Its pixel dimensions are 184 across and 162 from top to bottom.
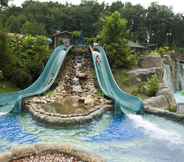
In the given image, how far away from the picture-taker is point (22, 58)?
21.6m

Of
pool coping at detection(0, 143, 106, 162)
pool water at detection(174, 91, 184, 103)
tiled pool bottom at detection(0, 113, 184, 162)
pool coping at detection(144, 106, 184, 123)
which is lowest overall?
pool water at detection(174, 91, 184, 103)

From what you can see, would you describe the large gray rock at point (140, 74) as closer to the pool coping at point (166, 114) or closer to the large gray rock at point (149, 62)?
the large gray rock at point (149, 62)

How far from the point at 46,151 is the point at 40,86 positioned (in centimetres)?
1113

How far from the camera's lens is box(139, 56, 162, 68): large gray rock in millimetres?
27916

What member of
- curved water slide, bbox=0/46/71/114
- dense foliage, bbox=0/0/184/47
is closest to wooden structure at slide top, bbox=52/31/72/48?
curved water slide, bbox=0/46/71/114

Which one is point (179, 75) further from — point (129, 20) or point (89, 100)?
point (129, 20)

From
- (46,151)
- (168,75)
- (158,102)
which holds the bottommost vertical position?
(158,102)

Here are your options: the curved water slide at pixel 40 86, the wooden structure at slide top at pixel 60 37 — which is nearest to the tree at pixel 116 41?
the curved water slide at pixel 40 86

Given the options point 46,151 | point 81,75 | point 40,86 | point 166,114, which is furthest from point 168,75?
point 46,151

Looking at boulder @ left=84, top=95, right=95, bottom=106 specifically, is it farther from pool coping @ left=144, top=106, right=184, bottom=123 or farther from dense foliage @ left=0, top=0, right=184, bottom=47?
dense foliage @ left=0, top=0, right=184, bottom=47

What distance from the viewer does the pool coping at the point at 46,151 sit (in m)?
7.25

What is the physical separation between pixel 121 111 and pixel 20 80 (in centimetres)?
770

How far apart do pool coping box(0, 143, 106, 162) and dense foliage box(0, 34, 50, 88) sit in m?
12.3

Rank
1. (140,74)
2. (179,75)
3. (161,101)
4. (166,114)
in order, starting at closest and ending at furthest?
(166,114) → (161,101) → (140,74) → (179,75)
